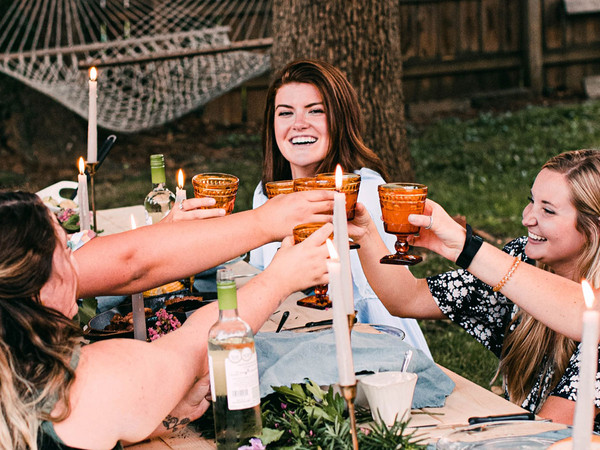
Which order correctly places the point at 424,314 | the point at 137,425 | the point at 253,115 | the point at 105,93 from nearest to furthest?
1. the point at 137,425
2. the point at 424,314
3. the point at 105,93
4. the point at 253,115

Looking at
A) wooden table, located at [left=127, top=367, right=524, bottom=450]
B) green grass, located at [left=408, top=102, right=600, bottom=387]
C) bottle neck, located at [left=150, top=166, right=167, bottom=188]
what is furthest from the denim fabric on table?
green grass, located at [left=408, top=102, right=600, bottom=387]

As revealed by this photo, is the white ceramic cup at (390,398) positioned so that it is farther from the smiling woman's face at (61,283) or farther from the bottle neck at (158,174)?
the bottle neck at (158,174)

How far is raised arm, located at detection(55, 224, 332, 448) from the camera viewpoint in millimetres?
1332

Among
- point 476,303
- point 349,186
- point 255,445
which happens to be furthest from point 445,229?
point 255,445

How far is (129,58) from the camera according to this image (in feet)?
21.2

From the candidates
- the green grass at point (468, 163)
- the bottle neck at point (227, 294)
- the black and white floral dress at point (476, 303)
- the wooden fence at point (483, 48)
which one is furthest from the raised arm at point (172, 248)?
the wooden fence at point (483, 48)

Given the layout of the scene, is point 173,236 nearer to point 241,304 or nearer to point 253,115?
point 241,304

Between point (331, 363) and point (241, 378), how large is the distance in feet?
0.99

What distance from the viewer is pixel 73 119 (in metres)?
8.57

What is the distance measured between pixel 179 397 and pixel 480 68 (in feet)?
32.8

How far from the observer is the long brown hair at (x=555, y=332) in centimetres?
212

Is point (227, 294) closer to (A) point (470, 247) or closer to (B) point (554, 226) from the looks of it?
(A) point (470, 247)

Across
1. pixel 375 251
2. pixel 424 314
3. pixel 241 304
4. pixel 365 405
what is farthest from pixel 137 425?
pixel 424 314

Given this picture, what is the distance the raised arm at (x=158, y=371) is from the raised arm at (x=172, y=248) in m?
0.32
